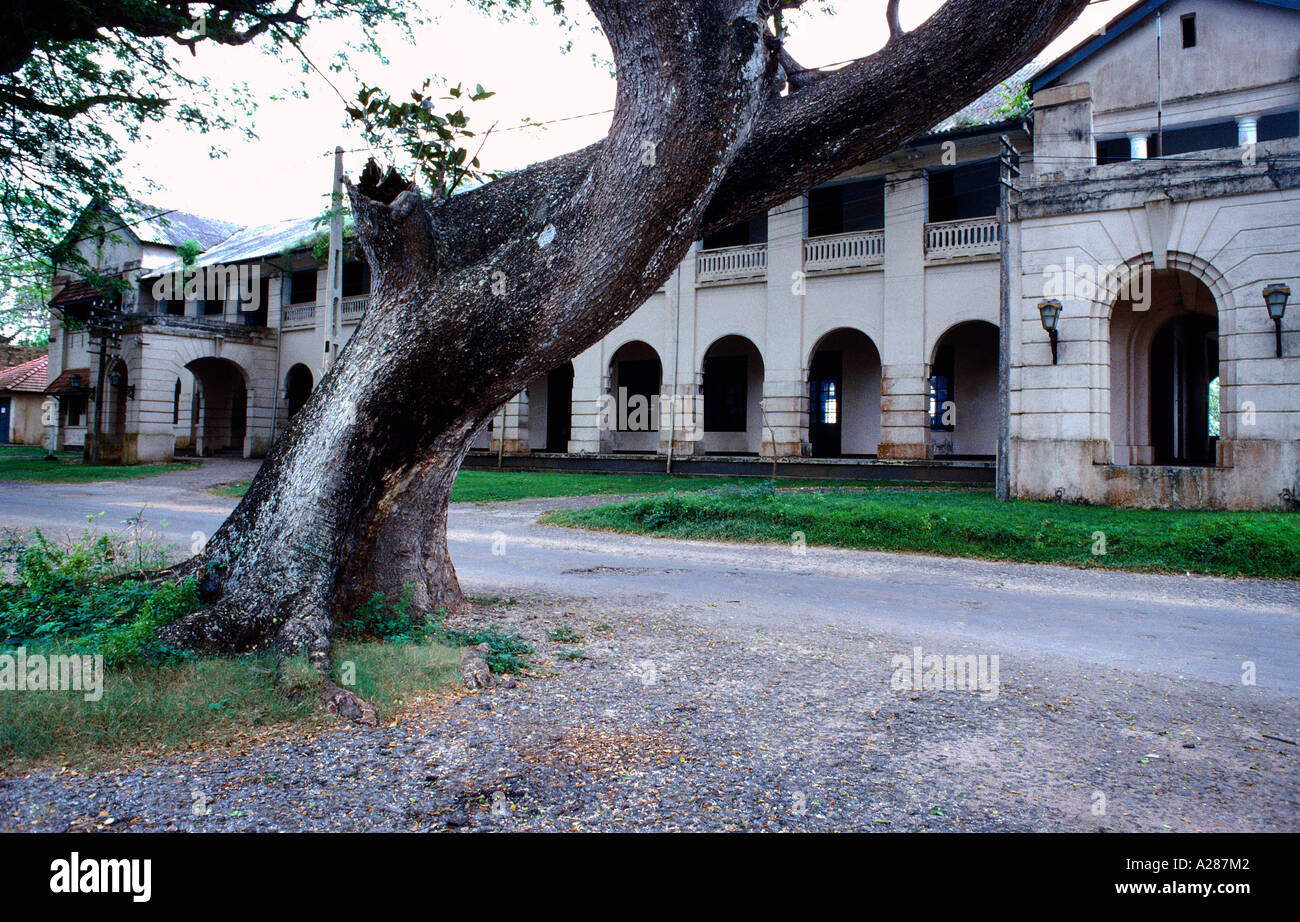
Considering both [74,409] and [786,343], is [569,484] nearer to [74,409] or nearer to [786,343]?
[786,343]

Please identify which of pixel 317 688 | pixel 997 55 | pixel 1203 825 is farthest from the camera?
pixel 997 55

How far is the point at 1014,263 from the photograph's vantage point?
13.8 metres

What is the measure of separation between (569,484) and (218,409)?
21.3m

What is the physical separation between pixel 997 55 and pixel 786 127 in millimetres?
1164

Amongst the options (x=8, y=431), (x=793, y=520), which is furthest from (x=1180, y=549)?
(x=8, y=431)

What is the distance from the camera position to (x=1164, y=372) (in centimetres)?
1856

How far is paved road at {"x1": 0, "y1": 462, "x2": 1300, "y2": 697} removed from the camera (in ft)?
18.4

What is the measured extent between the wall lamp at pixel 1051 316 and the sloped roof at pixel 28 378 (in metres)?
45.2

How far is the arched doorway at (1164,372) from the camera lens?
1509 centimetres

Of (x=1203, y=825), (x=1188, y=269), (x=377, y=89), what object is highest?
(x=1188, y=269)

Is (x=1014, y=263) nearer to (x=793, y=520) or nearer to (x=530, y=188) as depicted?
(x=793, y=520)

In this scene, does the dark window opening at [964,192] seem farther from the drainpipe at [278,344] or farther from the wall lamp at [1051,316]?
the drainpipe at [278,344]

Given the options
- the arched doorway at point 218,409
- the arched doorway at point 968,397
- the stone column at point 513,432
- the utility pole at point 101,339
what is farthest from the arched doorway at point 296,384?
the arched doorway at point 968,397

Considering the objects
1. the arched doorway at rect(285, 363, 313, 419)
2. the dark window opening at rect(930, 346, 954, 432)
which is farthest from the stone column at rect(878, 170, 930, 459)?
the arched doorway at rect(285, 363, 313, 419)
